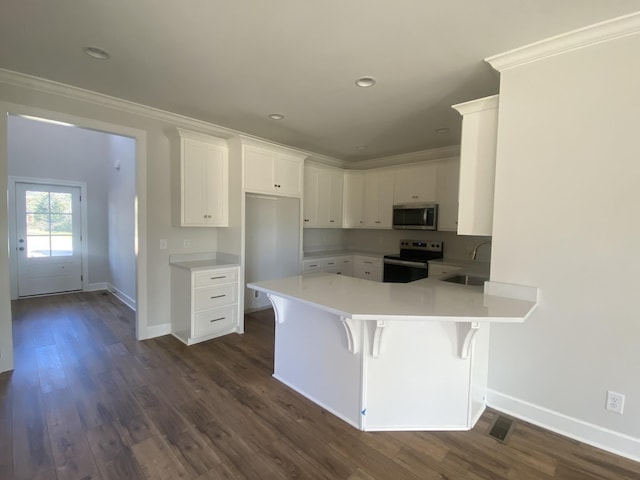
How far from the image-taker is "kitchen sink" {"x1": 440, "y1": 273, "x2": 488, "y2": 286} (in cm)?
292

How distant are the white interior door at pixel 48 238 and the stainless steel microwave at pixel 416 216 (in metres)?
5.94

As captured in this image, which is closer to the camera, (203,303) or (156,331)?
(203,303)

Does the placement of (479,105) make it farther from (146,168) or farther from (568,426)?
(146,168)

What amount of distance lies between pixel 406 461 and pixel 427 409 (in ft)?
1.26

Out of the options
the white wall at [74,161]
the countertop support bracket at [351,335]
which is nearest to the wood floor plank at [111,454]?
the countertop support bracket at [351,335]

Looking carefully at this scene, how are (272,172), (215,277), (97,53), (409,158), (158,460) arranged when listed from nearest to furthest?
(158,460) < (97,53) < (215,277) < (272,172) < (409,158)

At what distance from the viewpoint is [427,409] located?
201cm

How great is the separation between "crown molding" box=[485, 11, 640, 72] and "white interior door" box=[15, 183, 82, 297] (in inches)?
271

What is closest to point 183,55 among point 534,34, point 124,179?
point 534,34

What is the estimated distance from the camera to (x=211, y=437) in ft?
6.28

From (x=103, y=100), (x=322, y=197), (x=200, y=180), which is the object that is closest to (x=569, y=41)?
(x=200, y=180)

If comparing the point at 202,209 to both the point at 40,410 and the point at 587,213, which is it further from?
the point at 587,213

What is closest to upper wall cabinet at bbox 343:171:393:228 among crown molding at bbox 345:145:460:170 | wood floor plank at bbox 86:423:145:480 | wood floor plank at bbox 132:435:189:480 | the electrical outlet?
crown molding at bbox 345:145:460:170

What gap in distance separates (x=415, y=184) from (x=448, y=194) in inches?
21.6
